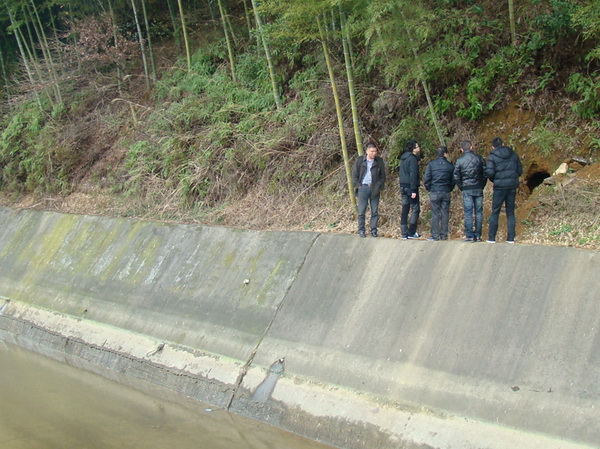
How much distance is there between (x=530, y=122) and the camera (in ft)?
29.0

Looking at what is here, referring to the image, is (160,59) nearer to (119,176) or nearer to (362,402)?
(119,176)

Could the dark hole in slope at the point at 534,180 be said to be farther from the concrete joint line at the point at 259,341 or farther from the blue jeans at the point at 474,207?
the concrete joint line at the point at 259,341

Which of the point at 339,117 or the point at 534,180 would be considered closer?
the point at 534,180

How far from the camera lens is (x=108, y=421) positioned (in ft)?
23.0

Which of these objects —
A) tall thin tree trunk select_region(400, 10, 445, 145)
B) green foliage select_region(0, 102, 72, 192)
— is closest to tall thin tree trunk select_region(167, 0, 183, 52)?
green foliage select_region(0, 102, 72, 192)

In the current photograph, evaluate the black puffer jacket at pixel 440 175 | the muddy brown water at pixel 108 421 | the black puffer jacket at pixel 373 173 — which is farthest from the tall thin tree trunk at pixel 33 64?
the black puffer jacket at pixel 440 175

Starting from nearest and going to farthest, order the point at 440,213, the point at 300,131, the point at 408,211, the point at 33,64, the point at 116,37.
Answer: the point at 440,213
the point at 408,211
the point at 300,131
the point at 116,37
the point at 33,64

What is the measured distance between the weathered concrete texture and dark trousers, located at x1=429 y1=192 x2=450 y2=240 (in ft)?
1.92

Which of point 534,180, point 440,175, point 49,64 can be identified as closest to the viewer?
point 440,175

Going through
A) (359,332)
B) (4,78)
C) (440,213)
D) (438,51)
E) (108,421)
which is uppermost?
(438,51)

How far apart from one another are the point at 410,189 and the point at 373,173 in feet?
1.68

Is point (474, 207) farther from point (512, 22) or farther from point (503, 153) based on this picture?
point (512, 22)

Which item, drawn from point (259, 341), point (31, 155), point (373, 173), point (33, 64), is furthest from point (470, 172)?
point (33, 64)

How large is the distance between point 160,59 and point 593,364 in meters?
13.7
